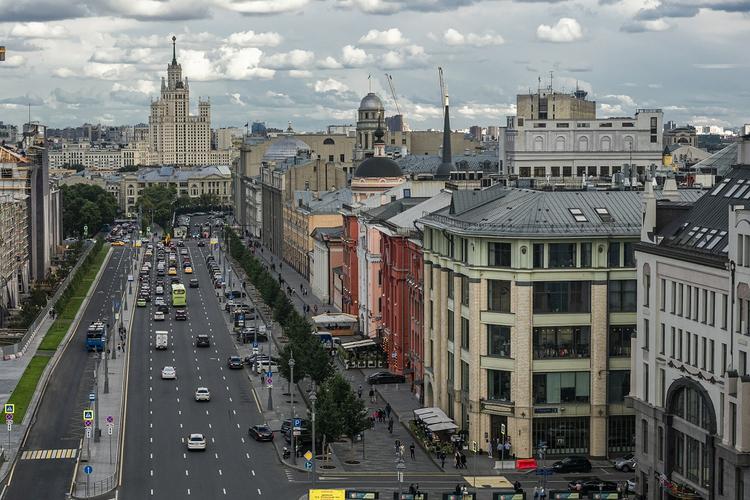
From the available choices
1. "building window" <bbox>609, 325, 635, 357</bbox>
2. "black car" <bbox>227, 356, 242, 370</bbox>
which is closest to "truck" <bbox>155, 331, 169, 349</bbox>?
"black car" <bbox>227, 356, 242, 370</bbox>

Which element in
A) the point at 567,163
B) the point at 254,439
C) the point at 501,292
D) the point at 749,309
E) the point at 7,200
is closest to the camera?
the point at 749,309

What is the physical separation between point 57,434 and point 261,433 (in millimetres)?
14179

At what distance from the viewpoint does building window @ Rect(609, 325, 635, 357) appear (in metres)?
95.2

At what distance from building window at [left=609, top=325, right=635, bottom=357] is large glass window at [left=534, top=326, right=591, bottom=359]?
1.42 meters

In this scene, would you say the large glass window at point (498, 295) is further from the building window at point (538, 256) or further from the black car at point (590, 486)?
the black car at point (590, 486)

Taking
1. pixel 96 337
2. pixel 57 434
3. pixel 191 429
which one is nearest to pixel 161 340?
pixel 96 337

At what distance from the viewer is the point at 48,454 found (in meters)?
97.6

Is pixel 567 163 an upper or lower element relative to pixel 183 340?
upper

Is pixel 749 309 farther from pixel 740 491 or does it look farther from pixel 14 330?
pixel 14 330

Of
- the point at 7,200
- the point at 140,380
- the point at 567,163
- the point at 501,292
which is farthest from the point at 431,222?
the point at 7,200

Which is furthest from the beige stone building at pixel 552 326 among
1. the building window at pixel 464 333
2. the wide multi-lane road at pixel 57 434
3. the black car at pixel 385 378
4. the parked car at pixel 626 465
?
the black car at pixel 385 378

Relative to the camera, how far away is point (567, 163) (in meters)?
178

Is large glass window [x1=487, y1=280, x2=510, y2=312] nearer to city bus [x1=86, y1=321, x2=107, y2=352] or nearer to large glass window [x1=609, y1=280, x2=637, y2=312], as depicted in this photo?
→ large glass window [x1=609, y1=280, x2=637, y2=312]

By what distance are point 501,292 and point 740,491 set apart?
27.4 metres
